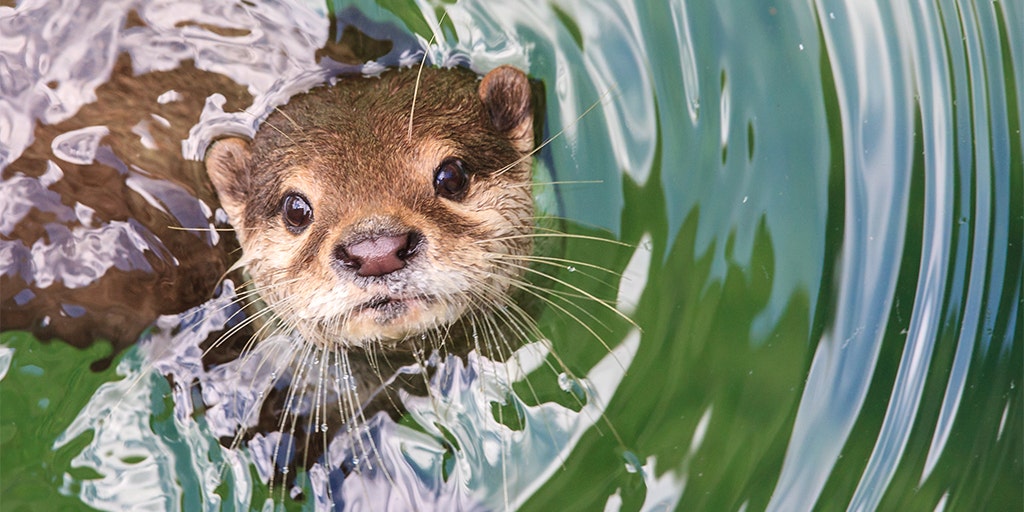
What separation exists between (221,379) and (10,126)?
899 millimetres

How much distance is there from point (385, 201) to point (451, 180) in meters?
0.21

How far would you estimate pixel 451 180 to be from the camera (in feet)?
6.89

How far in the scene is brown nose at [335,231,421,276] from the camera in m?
1.77

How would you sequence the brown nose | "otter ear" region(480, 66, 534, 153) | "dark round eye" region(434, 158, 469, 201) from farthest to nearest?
"otter ear" region(480, 66, 534, 153), "dark round eye" region(434, 158, 469, 201), the brown nose

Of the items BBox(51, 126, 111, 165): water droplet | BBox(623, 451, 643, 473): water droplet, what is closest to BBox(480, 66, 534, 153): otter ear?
BBox(623, 451, 643, 473): water droplet

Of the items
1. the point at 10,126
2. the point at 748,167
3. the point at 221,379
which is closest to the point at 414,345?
the point at 221,379

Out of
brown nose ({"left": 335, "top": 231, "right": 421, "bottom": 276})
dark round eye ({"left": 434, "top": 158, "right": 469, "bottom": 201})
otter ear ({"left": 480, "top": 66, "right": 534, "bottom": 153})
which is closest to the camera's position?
brown nose ({"left": 335, "top": 231, "right": 421, "bottom": 276})

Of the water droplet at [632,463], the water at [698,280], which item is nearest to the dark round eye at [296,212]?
the water at [698,280]

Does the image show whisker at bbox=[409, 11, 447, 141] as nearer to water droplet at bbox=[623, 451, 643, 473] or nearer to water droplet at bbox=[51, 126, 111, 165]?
water droplet at bbox=[51, 126, 111, 165]

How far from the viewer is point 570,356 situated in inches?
94.1

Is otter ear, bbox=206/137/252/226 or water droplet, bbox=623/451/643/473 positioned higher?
otter ear, bbox=206/137/252/226

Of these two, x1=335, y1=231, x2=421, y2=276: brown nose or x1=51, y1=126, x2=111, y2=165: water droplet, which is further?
x1=51, y1=126, x2=111, y2=165: water droplet

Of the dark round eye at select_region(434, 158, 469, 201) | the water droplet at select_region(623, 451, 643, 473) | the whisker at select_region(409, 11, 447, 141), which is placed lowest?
the water droplet at select_region(623, 451, 643, 473)

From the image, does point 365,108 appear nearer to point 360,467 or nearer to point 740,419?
point 360,467
